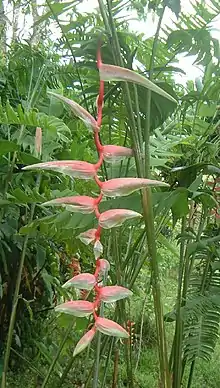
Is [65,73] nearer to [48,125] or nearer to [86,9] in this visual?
[86,9]

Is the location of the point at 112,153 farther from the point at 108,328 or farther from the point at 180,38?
the point at 180,38

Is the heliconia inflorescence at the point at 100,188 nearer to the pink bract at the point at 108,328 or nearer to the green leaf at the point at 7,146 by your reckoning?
the pink bract at the point at 108,328

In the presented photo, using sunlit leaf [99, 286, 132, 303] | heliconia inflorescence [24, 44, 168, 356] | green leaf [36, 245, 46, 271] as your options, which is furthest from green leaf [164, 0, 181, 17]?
green leaf [36, 245, 46, 271]

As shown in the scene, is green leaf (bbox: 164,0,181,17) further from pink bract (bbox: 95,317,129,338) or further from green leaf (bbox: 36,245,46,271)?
green leaf (bbox: 36,245,46,271)

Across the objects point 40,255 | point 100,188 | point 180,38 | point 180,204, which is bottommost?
point 40,255

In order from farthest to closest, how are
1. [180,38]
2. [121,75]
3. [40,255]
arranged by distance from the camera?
[40,255], [180,38], [121,75]

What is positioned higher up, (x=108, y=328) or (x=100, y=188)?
(x=100, y=188)

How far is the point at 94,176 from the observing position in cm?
41

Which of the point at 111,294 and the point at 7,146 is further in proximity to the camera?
the point at 7,146

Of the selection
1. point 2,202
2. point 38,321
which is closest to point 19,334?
point 38,321

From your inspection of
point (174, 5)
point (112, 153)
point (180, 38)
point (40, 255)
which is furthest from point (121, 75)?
point (40, 255)

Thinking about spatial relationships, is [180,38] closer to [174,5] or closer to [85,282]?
[174,5]

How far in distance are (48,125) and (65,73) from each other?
344 millimetres

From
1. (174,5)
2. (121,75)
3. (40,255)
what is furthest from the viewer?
(40,255)
